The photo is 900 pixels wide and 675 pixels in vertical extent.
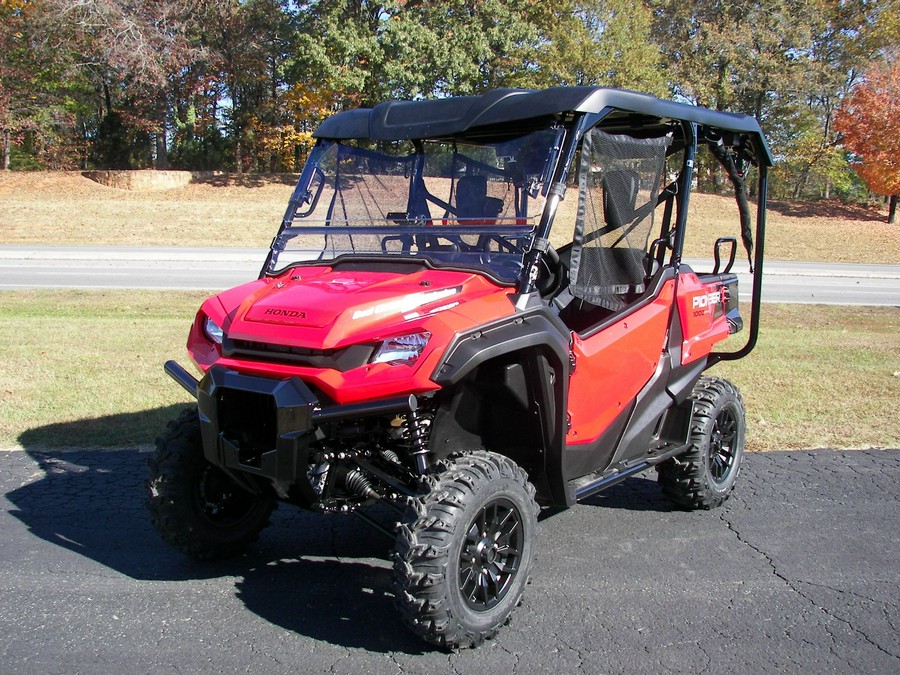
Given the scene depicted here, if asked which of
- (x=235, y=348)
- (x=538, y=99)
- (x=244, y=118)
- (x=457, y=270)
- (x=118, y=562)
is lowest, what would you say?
A: (x=118, y=562)

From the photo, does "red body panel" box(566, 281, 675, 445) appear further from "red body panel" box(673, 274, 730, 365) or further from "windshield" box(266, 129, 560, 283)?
"windshield" box(266, 129, 560, 283)

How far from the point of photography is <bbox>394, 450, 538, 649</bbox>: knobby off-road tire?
3.34m

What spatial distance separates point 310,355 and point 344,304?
26 cm

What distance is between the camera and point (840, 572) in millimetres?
4453

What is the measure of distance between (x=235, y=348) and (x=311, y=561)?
135 centimetres

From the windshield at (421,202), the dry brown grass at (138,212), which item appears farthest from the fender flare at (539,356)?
the dry brown grass at (138,212)

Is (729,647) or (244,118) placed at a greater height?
(244,118)

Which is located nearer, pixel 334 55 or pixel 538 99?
pixel 538 99

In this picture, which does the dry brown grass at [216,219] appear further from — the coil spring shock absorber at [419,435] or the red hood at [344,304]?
the coil spring shock absorber at [419,435]

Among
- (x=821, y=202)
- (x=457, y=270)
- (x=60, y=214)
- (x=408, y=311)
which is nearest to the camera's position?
(x=408, y=311)

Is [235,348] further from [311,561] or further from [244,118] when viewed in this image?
[244,118]

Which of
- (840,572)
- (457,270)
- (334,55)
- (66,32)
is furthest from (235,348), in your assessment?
(66,32)

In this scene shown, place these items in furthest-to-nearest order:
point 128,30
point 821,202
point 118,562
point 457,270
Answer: point 821,202 < point 128,30 < point 118,562 < point 457,270

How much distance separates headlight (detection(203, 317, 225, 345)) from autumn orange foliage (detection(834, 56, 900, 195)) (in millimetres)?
34233
